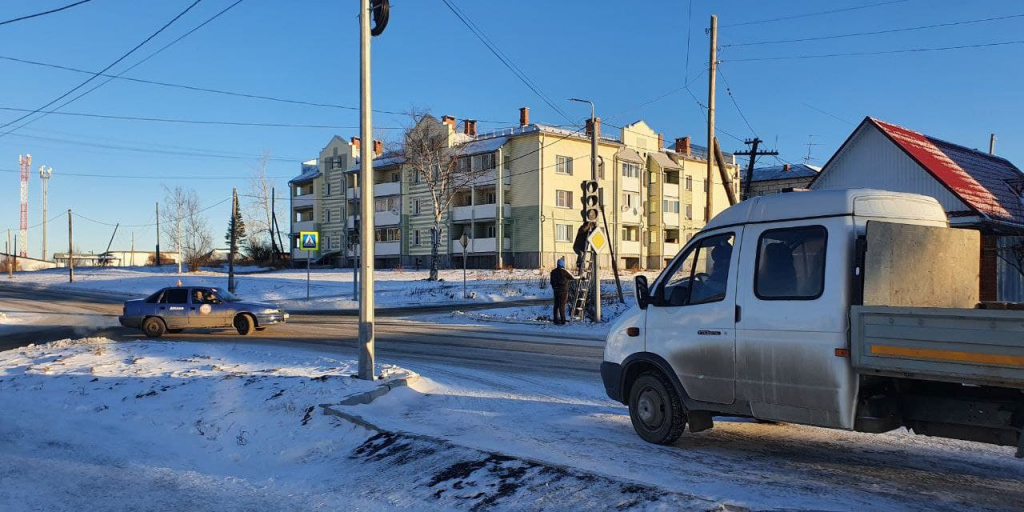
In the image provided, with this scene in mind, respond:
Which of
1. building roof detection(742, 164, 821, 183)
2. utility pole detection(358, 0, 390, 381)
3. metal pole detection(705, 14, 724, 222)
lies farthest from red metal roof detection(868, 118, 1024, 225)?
building roof detection(742, 164, 821, 183)

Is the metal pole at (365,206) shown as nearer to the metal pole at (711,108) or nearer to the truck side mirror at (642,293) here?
the truck side mirror at (642,293)

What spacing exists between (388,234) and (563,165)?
1999 centimetres

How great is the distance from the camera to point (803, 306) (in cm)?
563

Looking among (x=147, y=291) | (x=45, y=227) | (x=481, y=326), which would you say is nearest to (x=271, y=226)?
(x=45, y=227)

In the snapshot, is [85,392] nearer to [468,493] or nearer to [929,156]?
[468,493]

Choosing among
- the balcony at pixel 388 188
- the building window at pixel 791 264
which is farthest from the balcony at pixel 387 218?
the building window at pixel 791 264

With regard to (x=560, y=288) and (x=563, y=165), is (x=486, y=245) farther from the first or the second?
(x=560, y=288)

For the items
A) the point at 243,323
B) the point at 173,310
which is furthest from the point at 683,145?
the point at 173,310

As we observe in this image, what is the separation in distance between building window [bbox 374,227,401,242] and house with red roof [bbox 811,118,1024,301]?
162ft

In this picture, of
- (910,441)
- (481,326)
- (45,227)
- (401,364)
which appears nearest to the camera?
(910,441)

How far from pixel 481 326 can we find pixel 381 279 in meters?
24.5

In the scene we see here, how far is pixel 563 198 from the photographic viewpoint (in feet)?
191

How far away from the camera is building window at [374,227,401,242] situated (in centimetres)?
6762

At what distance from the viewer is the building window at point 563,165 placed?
57188 mm
